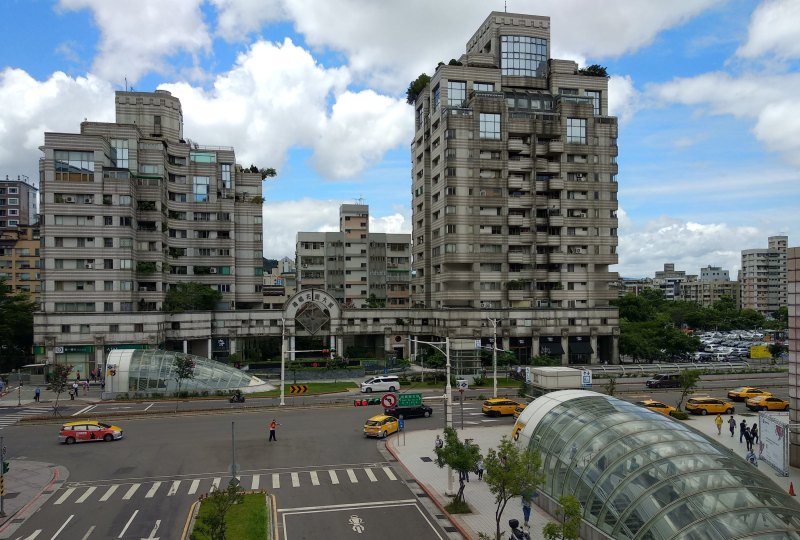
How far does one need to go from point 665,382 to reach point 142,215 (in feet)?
227

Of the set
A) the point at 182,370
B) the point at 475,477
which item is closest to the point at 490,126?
the point at 182,370

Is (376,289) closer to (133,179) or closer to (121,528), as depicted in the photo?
(133,179)

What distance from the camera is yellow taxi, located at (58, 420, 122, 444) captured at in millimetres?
41969

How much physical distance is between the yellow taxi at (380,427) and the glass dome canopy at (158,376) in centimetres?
2562

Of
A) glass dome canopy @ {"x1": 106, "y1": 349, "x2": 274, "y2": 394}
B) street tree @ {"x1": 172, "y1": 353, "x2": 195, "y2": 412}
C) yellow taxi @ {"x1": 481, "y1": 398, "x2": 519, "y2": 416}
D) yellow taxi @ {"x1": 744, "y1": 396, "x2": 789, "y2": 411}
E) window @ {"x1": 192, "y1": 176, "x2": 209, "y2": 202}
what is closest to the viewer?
yellow taxi @ {"x1": 481, "y1": 398, "x2": 519, "y2": 416}

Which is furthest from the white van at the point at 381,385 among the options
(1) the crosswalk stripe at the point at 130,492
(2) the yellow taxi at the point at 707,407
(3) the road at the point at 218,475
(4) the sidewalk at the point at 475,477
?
(1) the crosswalk stripe at the point at 130,492

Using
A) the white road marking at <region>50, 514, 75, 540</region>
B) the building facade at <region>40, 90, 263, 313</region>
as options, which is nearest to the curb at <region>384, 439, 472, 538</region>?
the white road marking at <region>50, 514, 75, 540</region>

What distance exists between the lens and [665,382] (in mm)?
67375

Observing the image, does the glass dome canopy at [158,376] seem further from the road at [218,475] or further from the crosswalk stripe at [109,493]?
the crosswalk stripe at [109,493]

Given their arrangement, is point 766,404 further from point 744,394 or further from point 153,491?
point 153,491

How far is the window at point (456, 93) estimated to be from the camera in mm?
89312

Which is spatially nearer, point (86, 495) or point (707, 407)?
point (86, 495)

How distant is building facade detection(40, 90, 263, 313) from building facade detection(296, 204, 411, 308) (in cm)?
3112

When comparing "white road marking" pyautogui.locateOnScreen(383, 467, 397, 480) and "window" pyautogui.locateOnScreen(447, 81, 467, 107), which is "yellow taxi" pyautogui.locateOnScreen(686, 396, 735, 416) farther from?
"window" pyautogui.locateOnScreen(447, 81, 467, 107)
